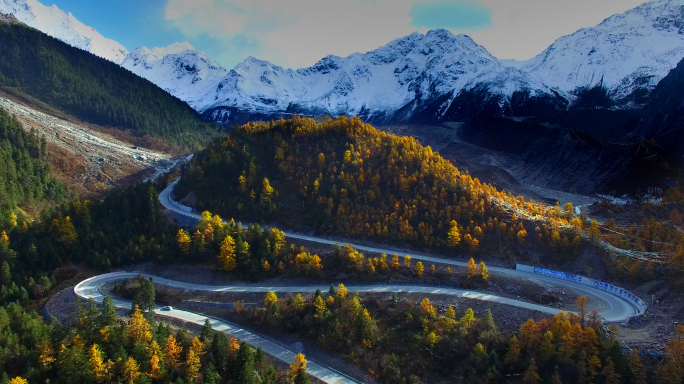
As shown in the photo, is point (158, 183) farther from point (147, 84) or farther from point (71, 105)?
point (147, 84)

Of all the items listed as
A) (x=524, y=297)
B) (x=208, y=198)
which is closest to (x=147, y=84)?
(x=208, y=198)

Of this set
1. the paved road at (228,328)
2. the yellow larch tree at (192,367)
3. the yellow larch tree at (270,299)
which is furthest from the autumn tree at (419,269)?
the yellow larch tree at (192,367)

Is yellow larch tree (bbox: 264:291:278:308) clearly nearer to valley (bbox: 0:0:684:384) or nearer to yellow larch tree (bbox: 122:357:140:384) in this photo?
valley (bbox: 0:0:684:384)

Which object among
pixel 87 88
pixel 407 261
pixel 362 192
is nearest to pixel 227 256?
pixel 407 261

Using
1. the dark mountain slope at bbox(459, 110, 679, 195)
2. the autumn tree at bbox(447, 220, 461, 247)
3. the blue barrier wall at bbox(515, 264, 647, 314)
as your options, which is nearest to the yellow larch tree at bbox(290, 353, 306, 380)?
the autumn tree at bbox(447, 220, 461, 247)

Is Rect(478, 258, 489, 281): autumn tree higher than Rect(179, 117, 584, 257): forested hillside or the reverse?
the reverse

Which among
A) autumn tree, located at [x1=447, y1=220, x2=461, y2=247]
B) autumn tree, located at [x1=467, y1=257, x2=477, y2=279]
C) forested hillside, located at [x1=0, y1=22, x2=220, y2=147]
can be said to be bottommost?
autumn tree, located at [x1=467, y1=257, x2=477, y2=279]
